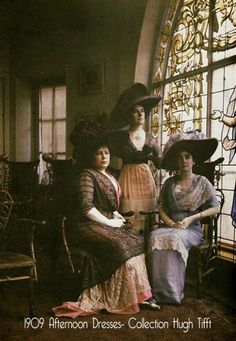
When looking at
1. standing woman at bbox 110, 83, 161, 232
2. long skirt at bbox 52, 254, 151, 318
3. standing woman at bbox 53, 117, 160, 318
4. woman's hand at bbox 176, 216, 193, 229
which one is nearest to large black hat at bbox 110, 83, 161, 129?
standing woman at bbox 110, 83, 161, 232

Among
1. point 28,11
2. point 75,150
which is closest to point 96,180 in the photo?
point 75,150

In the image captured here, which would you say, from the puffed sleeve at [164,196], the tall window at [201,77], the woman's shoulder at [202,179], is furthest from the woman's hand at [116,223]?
the woman's shoulder at [202,179]

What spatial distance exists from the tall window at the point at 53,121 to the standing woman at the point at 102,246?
117 millimetres

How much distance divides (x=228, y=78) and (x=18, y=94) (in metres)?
1.14

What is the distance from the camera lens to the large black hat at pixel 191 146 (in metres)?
2.18

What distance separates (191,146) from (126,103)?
1.38 ft

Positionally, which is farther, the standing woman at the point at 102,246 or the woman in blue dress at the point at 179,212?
the woman in blue dress at the point at 179,212

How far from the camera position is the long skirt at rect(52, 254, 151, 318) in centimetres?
202

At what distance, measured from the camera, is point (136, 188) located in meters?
2.22

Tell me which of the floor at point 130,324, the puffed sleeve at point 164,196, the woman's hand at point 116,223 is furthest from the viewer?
the puffed sleeve at point 164,196

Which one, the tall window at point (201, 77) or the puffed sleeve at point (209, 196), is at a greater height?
the tall window at point (201, 77)

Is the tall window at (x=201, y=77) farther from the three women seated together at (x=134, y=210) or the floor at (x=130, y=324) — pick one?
the floor at (x=130, y=324)

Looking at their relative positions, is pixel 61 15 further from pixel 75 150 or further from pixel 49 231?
pixel 49 231

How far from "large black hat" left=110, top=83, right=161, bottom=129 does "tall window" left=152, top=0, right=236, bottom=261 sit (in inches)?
4.7
